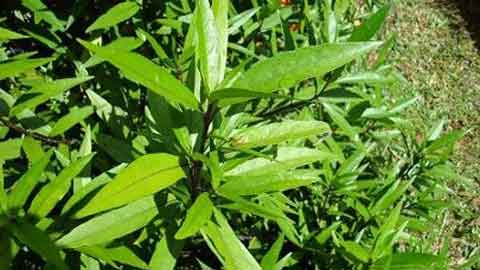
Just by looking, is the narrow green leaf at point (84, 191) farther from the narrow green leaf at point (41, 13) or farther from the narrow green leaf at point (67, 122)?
the narrow green leaf at point (41, 13)

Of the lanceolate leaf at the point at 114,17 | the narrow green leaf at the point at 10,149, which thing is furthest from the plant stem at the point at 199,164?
the lanceolate leaf at the point at 114,17

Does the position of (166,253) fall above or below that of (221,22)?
below

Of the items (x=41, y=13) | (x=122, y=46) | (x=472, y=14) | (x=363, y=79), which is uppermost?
(x=41, y=13)

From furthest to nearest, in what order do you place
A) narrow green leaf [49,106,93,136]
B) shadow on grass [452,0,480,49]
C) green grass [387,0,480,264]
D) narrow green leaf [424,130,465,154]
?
shadow on grass [452,0,480,49], green grass [387,0,480,264], narrow green leaf [424,130,465,154], narrow green leaf [49,106,93,136]

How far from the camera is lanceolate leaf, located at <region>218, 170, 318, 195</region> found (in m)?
1.27

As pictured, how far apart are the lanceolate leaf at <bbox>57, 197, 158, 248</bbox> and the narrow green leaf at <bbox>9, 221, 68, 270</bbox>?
0.06 m

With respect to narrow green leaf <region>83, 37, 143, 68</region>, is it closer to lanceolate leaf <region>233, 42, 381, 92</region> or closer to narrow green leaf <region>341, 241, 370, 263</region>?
lanceolate leaf <region>233, 42, 381, 92</region>

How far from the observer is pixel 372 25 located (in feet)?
4.42

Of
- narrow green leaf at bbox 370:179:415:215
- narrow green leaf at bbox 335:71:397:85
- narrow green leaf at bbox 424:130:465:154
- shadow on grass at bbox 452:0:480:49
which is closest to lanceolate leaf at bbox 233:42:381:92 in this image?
narrow green leaf at bbox 335:71:397:85

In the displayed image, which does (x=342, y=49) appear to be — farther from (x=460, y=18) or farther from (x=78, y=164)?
(x=460, y=18)

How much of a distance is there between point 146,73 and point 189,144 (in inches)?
10.0

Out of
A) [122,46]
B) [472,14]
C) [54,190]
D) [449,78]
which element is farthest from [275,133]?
[472,14]

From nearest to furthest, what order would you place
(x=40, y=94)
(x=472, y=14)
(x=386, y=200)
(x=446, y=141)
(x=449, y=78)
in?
1. (x=40, y=94)
2. (x=386, y=200)
3. (x=446, y=141)
4. (x=449, y=78)
5. (x=472, y=14)

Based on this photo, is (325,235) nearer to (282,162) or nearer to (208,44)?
(282,162)
